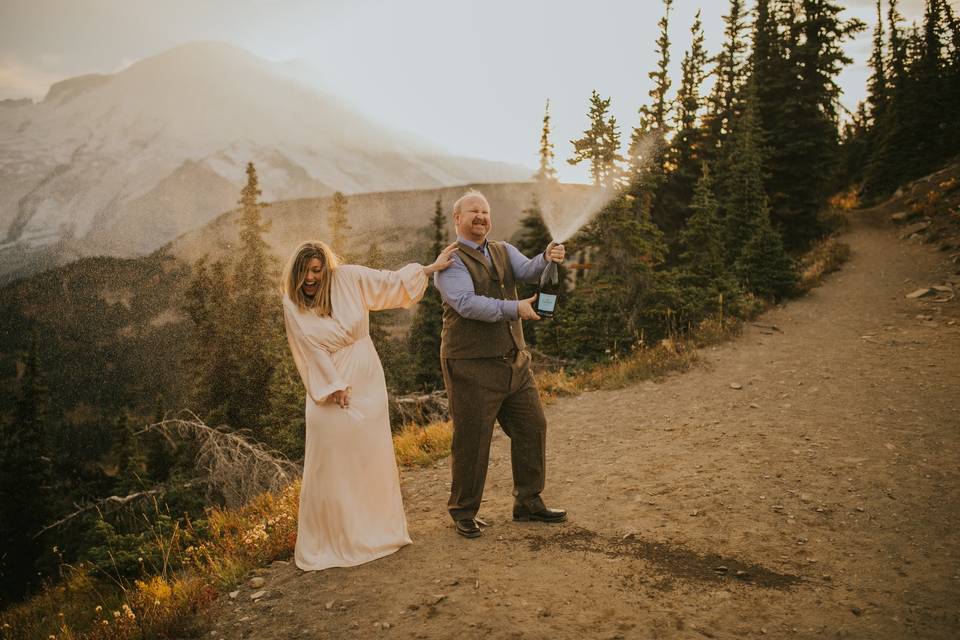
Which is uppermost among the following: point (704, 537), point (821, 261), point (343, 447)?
point (821, 261)

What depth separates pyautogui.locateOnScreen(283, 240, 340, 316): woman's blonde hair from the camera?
4340mm

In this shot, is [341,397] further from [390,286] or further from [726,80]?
[726,80]

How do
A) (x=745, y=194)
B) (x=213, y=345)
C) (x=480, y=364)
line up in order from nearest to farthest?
(x=480, y=364), (x=745, y=194), (x=213, y=345)

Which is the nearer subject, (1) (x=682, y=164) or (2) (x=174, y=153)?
(1) (x=682, y=164)

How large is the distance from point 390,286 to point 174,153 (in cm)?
5215

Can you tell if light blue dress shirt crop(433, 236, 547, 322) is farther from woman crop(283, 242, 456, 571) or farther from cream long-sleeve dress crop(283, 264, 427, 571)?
cream long-sleeve dress crop(283, 264, 427, 571)

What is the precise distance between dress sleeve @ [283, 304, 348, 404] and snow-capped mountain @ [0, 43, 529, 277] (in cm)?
3360

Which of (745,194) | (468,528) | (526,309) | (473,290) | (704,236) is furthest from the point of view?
Result: (745,194)

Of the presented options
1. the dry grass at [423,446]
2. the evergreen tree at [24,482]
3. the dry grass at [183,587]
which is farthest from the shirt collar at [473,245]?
the evergreen tree at [24,482]

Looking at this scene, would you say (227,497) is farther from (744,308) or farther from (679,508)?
(744,308)

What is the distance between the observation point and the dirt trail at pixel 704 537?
3.28m

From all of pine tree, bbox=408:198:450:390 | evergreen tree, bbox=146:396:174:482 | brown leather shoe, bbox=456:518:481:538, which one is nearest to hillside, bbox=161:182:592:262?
pine tree, bbox=408:198:450:390

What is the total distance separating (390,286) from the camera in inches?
185

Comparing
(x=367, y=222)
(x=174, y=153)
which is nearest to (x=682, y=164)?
(x=367, y=222)
